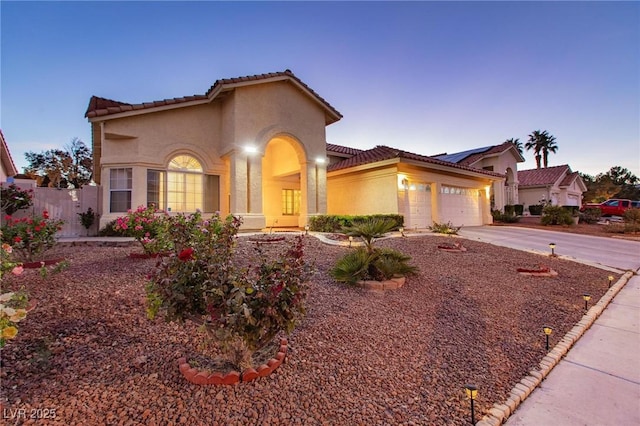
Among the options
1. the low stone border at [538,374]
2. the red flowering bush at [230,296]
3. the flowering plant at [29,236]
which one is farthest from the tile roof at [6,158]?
the low stone border at [538,374]

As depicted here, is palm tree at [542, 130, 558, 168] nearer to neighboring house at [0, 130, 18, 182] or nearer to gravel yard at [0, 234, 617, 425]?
gravel yard at [0, 234, 617, 425]

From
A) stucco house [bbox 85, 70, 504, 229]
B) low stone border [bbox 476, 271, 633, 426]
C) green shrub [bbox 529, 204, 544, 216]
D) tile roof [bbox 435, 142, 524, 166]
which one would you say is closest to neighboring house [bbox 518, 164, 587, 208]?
green shrub [bbox 529, 204, 544, 216]

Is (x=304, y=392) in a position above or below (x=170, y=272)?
below

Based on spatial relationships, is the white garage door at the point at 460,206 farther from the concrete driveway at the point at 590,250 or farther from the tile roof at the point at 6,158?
the tile roof at the point at 6,158

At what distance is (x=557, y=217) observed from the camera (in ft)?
65.8

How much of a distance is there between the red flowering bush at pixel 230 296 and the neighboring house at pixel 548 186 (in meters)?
33.3

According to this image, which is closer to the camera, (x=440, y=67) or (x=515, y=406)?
(x=515, y=406)

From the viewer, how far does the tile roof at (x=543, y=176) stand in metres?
28.5

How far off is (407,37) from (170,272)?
13.2 metres

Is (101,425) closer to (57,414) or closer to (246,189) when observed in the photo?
(57,414)

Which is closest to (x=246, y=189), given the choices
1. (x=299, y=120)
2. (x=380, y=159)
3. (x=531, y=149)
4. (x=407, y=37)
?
(x=299, y=120)

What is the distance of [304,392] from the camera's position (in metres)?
2.54

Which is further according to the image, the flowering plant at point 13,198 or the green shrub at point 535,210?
the green shrub at point 535,210

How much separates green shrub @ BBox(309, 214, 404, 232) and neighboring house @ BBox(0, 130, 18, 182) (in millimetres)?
15038
